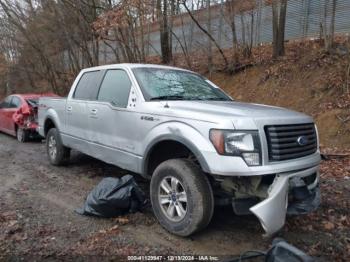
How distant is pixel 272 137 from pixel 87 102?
3421 millimetres

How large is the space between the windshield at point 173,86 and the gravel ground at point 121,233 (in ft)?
5.14

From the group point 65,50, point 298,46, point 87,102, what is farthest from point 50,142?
point 65,50

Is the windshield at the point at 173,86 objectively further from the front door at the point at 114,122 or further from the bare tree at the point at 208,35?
the bare tree at the point at 208,35

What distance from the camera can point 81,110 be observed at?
6523 millimetres

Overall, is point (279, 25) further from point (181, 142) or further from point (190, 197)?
point (190, 197)

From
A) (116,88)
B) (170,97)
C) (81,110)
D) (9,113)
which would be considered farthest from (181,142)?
(9,113)

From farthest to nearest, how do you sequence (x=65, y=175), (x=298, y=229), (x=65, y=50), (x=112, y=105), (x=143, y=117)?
(x=65, y=50) < (x=65, y=175) < (x=112, y=105) < (x=143, y=117) < (x=298, y=229)

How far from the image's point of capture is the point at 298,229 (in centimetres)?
463

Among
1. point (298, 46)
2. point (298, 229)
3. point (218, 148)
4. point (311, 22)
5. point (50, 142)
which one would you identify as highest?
point (311, 22)

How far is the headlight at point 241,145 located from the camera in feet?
12.8

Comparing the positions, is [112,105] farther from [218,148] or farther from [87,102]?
[218,148]

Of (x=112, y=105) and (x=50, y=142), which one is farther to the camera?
(x=50, y=142)

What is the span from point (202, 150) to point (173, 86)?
172 cm

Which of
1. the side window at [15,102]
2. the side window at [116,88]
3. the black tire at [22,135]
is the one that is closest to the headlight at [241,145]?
the side window at [116,88]
